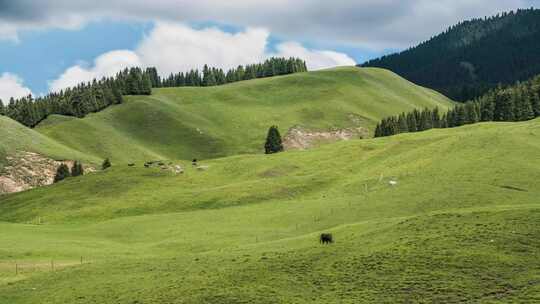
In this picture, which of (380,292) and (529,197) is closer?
(380,292)

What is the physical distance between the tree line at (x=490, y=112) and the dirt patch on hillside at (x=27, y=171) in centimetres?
8370

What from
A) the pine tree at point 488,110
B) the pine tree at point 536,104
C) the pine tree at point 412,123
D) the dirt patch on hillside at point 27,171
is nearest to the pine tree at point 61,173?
the dirt patch on hillside at point 27,171

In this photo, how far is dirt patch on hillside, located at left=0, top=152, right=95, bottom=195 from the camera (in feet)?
445

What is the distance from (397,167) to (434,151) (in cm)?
765

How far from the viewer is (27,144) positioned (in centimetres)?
15512

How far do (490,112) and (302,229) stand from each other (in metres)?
108

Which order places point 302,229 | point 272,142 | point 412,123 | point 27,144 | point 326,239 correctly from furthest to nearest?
point 412,123
point 272,142
point 27,144
point 302,229
point 326,239

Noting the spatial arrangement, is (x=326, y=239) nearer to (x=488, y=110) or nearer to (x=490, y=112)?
(x=490, y=112)

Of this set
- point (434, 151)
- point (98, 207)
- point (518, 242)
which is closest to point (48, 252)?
point (98, 207)

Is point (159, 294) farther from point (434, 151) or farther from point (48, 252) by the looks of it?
point (434, 151)

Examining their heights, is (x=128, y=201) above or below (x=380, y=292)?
above

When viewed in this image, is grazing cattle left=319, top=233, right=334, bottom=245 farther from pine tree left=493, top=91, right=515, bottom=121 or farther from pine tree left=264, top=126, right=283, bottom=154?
pine tree left=493, top=91, right=515, bottom=121

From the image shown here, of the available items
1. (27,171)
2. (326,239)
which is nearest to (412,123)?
(27,171)

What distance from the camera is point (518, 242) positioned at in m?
42.1
